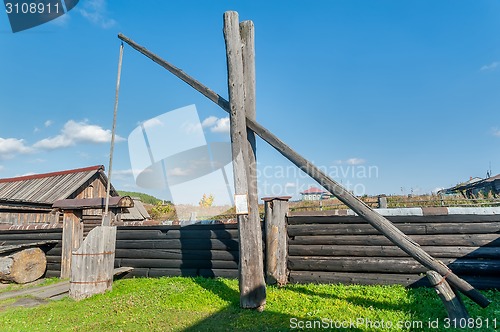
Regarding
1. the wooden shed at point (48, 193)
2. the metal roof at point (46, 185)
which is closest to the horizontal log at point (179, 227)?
the wooden shed at point (48, 193)

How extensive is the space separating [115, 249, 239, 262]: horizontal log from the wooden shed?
7738 mm

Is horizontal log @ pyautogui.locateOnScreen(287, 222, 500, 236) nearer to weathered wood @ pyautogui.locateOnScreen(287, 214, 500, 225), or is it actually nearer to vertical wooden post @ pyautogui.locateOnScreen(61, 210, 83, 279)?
weathered wood @ pyautogui.locateOnScreen(287, 214, 500, 225)

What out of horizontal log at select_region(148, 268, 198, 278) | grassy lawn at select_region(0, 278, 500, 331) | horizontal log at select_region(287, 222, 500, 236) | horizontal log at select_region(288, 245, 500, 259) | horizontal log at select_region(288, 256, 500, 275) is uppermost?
horizontal log at select_region(287, 222, 500, 236)

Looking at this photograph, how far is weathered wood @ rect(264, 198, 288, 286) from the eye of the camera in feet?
22.7

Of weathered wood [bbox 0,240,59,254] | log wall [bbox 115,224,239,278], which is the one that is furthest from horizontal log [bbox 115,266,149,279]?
weathered wood [bbox 0,240,59,254]

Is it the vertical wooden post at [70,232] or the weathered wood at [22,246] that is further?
the vertical wooden post at [70,232]

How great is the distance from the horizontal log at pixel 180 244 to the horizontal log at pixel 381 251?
162 cm

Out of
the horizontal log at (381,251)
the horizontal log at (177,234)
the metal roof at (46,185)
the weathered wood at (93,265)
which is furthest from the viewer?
the metal roof at (46,185)

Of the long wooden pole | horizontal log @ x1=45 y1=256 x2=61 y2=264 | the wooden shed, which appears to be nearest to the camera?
the long wooden pole

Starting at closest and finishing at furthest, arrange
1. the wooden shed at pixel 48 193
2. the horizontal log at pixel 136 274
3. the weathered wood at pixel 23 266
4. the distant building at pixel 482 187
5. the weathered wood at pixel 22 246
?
the weathered wood at pixel 23 266
the horizontal log at pixel 136 274
the weathered wood at pixel 22 246
the wooden shed at pixel 48 193
the distant building at pixel 482 187

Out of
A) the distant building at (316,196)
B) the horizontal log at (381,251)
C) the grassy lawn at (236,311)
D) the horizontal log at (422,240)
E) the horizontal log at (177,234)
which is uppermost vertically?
the distant building at (316,196)

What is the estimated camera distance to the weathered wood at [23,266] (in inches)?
328

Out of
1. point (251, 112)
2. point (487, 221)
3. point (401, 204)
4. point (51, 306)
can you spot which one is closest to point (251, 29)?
point (251, 112)

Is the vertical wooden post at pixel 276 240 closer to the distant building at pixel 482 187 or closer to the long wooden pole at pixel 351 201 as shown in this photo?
the long wooden pole at pixel 351 201
